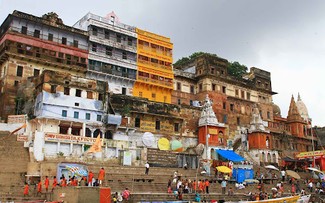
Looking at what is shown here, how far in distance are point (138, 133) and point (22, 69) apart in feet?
43.1

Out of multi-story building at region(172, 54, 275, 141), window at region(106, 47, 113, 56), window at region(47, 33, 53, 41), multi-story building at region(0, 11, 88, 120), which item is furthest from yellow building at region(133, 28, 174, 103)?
window at region(47, 33, 53, 41)

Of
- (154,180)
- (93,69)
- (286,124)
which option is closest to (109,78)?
(93,69)

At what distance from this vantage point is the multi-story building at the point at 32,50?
35.7m

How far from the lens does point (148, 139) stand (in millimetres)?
39125

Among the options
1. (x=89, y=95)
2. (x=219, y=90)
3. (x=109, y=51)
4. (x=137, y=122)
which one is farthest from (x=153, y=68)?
(x=89, y=95)

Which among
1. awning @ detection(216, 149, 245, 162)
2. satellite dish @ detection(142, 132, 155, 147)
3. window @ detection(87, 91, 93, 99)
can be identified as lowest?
awning @ detection(216, 149, 245, 162)

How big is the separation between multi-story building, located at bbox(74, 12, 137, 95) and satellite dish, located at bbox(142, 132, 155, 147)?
20.0 feet

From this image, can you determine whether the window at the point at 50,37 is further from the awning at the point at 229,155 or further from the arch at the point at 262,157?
the arch at the point at 262,157

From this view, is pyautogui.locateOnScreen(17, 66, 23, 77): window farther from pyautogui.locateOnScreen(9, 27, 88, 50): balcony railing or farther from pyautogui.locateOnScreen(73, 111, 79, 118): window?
pyautogui.locateOnScreen(73, 111, 79, 118): window

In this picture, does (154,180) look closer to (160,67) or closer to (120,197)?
(120,197)

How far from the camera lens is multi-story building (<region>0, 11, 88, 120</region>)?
117ft

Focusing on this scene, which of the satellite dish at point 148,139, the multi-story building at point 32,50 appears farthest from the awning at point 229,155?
the multi-story building at point 32,50

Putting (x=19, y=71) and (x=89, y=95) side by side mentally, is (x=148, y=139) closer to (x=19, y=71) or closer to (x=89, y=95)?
(x=89, y=95)

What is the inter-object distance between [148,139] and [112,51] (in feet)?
36.7
